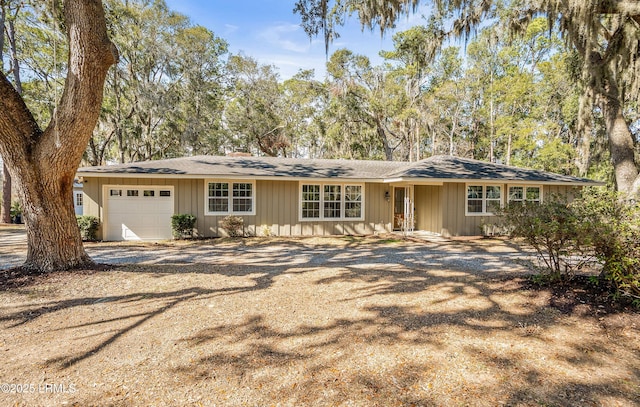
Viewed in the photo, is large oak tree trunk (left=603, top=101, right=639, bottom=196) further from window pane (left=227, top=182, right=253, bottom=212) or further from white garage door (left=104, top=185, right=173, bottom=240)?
white garage door (left=104, top=185, right=173, bottom=240)

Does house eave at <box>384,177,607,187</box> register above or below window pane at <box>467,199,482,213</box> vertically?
above

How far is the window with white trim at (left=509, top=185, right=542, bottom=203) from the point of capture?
1271 cm

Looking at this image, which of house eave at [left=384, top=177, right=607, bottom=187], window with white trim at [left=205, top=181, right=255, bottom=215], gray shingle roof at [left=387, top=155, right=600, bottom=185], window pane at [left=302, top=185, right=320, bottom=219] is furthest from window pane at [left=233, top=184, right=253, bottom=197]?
gray shingle roof at [left=387, top=155, right=600, bottom=185]

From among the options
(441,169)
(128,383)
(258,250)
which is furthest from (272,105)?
(128,383)

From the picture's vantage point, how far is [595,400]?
2.52 meters

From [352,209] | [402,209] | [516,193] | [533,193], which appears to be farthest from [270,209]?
A: [533,193]

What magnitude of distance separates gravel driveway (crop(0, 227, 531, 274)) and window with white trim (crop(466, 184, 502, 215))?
1501 mm

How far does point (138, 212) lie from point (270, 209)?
169 inches

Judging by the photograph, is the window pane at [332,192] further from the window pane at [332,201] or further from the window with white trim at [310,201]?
the window with white trim at [310,201]

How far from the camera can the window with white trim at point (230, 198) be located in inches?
445

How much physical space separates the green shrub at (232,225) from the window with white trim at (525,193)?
10140 millimetres

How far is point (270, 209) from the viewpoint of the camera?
11.8 metres

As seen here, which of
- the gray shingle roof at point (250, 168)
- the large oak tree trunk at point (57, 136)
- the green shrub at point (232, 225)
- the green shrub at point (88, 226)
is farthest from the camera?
the green shrub at point (232, 225)

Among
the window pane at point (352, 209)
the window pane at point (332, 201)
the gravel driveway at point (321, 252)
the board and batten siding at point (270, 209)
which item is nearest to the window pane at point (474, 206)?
the gravel driveway at point (321, 252)
